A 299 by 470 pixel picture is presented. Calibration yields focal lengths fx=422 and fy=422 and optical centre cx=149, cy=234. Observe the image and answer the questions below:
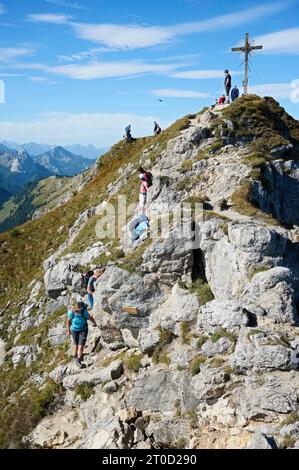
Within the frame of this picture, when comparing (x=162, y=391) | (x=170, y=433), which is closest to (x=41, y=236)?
(x=162, y=391)

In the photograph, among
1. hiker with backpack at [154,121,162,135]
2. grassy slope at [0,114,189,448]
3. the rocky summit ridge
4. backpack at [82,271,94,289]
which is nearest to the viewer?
the rocky summit ridge

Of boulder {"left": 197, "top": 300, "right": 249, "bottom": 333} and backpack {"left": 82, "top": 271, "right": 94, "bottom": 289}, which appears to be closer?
boulder {"left": 197, "top": 300, "right": 249, "bottom": 333}

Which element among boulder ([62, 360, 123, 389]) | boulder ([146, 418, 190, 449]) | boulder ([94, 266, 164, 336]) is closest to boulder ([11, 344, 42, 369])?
boulder ([62, 360, 123, 389])

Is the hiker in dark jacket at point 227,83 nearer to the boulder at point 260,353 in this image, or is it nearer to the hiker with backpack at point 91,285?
the hiker with backpack at point 91,285

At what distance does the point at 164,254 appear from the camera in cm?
2281

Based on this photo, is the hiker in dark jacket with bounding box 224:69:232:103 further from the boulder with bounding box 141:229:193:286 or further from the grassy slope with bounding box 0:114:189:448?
the boulder with bounding box 141:229:193:286

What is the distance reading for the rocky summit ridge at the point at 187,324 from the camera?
1611cm

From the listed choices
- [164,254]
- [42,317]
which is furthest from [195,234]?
[42,317]

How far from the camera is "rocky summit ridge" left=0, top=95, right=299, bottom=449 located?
52.9 feet

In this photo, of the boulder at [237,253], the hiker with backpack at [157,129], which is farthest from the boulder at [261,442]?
the hiker with backpack at [157,129]

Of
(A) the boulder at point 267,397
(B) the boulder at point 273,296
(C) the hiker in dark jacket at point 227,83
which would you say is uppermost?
(C) the hiker in dark jacket at point 227,83

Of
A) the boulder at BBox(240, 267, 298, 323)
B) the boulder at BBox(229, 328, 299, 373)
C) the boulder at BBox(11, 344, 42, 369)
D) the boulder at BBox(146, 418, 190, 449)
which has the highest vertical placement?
the boulder at BBox(240, 267, 298, 323)

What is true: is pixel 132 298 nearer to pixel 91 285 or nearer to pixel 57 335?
pixel 91 285
